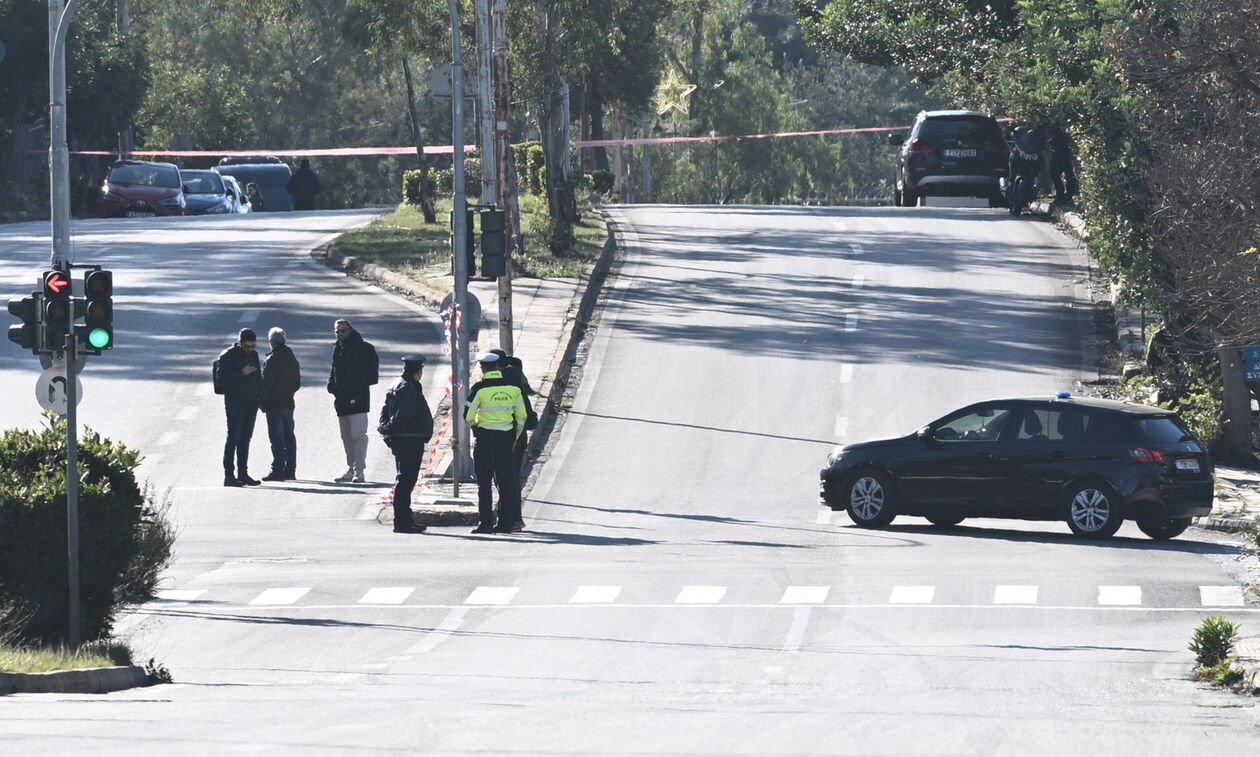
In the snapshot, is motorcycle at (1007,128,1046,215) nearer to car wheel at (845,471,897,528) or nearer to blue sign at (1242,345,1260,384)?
blue sign at (1242,345,1260,384)

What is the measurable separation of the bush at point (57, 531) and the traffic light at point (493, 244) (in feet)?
26.9

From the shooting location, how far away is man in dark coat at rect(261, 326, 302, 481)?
23203mm

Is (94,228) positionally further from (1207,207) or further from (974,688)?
(974,688)

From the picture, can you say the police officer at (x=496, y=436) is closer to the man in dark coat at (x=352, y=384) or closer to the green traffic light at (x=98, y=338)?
the man in dark coat at (x=352, y=384)

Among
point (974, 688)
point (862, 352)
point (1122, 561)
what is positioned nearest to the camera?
point (974, 688)

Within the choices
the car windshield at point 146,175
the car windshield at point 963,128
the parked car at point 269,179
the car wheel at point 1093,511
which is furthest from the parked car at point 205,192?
the car wheel at point 1093,511

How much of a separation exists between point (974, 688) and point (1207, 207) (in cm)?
1333

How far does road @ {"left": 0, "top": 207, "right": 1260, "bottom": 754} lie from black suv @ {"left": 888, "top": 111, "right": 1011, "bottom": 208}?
266 inches

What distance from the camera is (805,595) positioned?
52.9ft

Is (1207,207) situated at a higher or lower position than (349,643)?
higher

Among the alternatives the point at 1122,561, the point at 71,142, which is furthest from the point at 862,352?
the point at 71,142

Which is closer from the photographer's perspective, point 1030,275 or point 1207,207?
point 1207,207

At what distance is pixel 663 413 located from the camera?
27.3 meters

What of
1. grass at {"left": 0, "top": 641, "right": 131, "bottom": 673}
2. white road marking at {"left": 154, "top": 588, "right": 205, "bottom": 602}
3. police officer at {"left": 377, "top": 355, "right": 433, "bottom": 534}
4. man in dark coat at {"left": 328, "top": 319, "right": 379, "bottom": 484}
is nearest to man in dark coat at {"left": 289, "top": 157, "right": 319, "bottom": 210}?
man in dark coat at {"left": 328, "top": 319, "right": 379, "bottom": 484}
